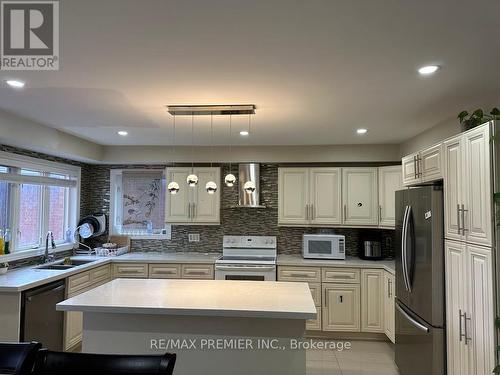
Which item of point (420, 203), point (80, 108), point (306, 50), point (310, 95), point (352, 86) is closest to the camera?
point (306, 50)

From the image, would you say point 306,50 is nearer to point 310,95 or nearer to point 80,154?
point 310,95

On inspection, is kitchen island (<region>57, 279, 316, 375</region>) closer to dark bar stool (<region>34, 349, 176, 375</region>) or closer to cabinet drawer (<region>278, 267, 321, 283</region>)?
dark bar stool (<region>34, 349, 176, 375</region>)

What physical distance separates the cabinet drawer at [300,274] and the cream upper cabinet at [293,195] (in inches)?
25.6

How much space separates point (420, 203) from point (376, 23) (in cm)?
163

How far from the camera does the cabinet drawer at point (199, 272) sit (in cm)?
435

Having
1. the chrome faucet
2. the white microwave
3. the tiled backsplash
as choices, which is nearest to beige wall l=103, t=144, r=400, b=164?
the tiled backsplash

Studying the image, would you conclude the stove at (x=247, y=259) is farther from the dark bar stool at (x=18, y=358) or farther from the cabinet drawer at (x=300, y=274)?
the dark bar stool at (x=18, y=358)

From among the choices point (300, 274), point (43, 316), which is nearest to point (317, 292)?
point (300, 274)

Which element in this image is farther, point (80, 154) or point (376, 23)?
point (80, 154)

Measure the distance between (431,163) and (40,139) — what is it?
3.66 metres

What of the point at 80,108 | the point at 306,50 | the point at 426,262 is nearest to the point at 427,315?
the point at 426,262

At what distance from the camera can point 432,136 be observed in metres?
3.46

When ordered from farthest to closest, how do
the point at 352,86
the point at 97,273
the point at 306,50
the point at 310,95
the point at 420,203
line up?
the point at 97,273 → the point at 420,203 → the point at 310,95 → the point at 352,86 → the point at 306,50

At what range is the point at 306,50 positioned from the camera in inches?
70.1
